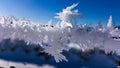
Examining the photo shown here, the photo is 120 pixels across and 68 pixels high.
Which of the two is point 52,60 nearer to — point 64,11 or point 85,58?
point 85,58

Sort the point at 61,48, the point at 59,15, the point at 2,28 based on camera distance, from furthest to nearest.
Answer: the point at 2,28, the point at 59,15, the point at 61,48

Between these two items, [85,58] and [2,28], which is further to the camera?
[2,28]

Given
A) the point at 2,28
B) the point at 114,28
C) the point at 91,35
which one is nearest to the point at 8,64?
the point at 2,28

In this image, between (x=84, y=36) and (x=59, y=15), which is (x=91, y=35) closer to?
(x=84, y=36)

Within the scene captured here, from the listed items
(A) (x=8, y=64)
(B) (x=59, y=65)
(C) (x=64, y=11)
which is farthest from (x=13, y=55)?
(C) (x=64, y=11)

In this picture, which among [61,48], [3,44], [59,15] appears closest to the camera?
[61,48]

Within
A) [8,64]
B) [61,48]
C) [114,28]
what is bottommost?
[8,64]

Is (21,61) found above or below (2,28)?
below
